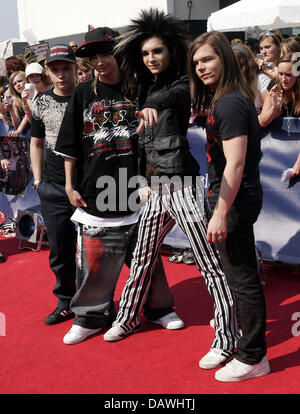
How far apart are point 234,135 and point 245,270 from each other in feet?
2.52

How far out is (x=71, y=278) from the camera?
164 inches

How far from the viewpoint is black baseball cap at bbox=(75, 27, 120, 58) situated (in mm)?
3357

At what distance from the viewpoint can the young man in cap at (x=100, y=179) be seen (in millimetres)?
3504

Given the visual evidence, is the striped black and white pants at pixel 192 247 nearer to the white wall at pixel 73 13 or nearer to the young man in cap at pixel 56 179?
the young man in cap at pixel 56 179

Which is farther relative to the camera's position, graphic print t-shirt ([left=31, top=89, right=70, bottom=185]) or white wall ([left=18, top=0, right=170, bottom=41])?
white wall ([left=18, top=0, right=170, bottom=41])

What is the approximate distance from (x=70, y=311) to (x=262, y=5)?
25.2 ft

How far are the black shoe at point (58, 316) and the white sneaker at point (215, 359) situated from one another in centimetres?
132

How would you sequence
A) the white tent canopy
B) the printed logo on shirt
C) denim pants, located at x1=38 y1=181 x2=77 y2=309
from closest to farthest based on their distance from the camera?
the printed logo on shirt
denim pants, located at x1=38 y1=181 x2=77 y2=309
the white tent canopy

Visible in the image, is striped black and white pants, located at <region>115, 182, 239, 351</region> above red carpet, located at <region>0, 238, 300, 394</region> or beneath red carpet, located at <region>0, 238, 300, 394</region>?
above

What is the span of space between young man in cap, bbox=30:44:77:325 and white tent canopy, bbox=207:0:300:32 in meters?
6.47

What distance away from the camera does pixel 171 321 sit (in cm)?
385

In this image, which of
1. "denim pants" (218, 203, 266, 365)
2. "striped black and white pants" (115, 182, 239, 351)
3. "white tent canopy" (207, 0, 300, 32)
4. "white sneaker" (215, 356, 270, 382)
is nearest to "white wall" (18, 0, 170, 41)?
"white tent canopy" (207, 0, 300, 32)

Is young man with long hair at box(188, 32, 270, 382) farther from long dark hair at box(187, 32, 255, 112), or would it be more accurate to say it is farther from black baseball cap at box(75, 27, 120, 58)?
black baseball cap at box(75, 27, 120, 58)
